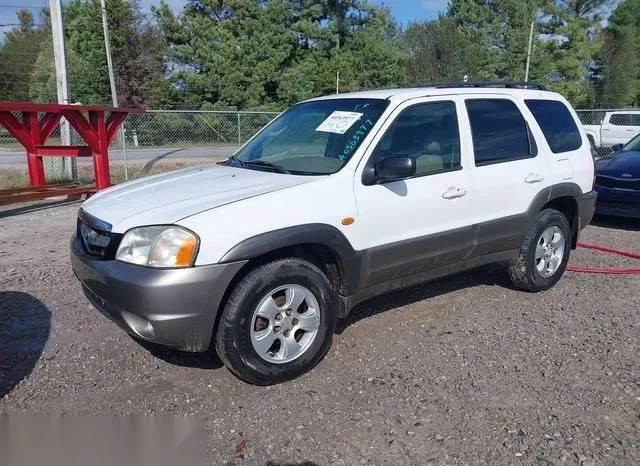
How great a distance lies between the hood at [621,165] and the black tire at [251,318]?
610 cm

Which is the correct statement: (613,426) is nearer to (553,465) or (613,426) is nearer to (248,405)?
(553,465)

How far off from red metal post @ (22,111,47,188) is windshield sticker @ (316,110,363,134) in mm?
7357

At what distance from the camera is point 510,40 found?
44438 mm

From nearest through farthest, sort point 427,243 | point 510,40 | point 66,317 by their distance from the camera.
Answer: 1. point 427,243
2. point 66,317
3. point 510,40

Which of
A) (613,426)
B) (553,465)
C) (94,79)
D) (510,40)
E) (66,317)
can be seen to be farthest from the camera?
(510,40)

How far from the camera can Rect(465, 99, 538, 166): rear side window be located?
4.56m

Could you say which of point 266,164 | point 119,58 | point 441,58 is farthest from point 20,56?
point 266,164

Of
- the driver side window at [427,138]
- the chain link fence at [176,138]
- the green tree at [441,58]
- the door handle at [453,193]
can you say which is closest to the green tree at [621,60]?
the green tree at [441,58]

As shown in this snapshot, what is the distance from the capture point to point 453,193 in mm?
4258

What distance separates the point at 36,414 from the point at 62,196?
310 inches

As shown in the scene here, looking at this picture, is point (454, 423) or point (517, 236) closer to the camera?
point (454, 423)

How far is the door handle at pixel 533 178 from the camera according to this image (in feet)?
15.8

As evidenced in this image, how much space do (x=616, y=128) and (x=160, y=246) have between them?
66.6 feet

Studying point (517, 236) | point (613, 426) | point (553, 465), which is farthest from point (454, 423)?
point (517, 236)
